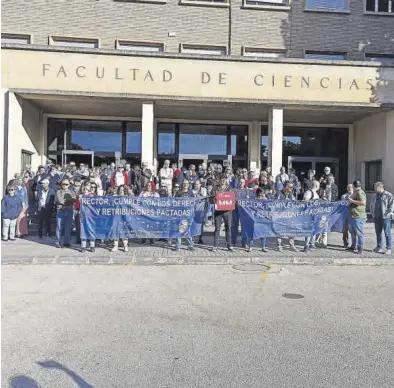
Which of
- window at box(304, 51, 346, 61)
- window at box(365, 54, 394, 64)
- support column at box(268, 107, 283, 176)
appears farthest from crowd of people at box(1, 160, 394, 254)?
window at box(365, 54, 394, 64)

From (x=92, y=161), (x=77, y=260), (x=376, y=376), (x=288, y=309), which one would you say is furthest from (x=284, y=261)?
(x=92, y=161)

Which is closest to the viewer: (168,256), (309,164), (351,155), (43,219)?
(168,256)

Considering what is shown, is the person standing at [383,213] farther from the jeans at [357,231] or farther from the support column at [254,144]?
the support column at [254,144]

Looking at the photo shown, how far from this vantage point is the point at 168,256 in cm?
1027

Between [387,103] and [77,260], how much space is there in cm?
1316

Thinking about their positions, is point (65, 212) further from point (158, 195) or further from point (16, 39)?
point (16, 39)

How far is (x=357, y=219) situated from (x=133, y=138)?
478 inches

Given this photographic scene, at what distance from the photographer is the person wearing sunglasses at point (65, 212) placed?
11.1 metres

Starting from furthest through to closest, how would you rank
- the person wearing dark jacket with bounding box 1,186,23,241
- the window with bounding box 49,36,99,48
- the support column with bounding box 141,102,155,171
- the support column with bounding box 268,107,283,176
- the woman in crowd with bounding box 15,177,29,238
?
the window with bounding box 49,36,99,48
the support column with bounding box 268,107,283,176
the support column with bounding box 141,102,155,171
the woman in crowd with bounding box 15,177,29,238
the person wearing dark jacket with bounding box 1,186,23,241

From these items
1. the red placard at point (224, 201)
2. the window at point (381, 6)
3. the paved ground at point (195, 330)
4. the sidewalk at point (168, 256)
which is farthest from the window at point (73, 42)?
the paved ground at point (195, 330)

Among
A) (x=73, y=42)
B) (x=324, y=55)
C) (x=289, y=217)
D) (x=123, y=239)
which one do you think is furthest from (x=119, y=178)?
(x=324, y=55)

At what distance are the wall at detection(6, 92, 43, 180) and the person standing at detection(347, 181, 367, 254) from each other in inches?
451

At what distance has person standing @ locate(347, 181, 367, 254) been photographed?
1120cm

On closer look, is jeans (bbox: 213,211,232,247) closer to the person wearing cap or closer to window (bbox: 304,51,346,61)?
the person wearing cap
